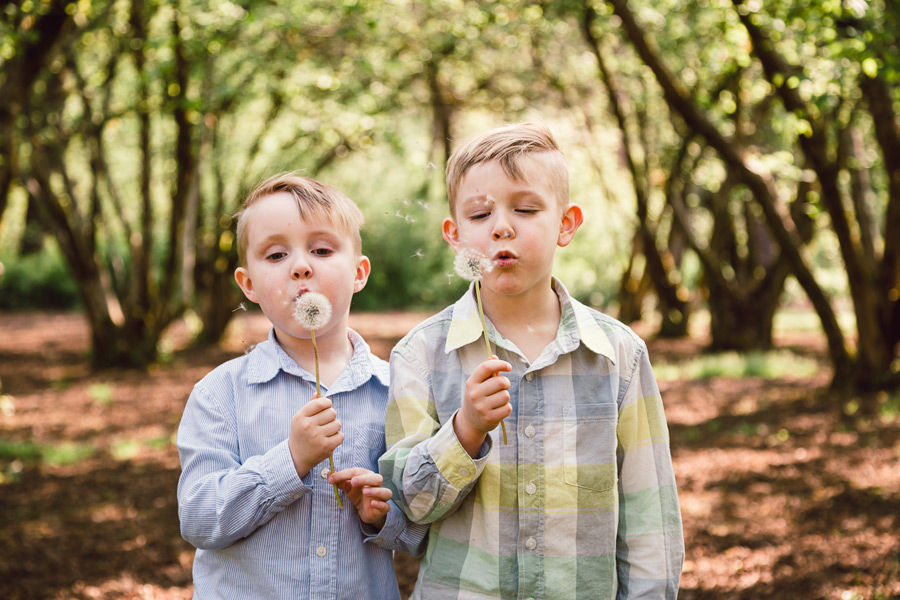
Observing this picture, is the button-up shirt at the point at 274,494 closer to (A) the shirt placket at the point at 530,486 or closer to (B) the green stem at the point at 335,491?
(B) the green stem at the point at 335,491

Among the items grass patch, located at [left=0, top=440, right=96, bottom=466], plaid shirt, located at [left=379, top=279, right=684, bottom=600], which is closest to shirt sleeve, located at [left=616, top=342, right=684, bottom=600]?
plaid shirt, located at [left=379, top=279, right=684, bottom=600]

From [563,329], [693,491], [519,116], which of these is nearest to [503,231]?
[563,329]

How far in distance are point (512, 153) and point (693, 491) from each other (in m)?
4.53

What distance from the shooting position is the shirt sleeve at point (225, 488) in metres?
1.87

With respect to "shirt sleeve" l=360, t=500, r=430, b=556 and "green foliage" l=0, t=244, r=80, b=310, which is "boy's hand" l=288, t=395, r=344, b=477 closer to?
"shirt sleeve" l=360, t=500, r=430, b=556

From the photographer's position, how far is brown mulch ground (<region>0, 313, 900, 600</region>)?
4238mm

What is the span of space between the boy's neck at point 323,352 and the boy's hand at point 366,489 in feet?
0.94

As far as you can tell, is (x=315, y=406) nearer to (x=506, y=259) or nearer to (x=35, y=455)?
(x=506, y=259)

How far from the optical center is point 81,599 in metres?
4.07

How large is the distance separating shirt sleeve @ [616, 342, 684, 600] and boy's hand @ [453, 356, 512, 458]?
15.4 inches

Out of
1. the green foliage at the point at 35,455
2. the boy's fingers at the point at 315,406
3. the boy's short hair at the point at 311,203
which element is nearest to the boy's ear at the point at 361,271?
the boy's short hair at the point at 311,203

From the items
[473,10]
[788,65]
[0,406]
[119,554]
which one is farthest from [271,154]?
[119,554]

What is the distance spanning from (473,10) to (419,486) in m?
9.06

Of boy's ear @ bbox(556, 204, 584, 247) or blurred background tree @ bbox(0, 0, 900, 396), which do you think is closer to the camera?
boy's ear @ bbox(556, 204, 584, 247)
